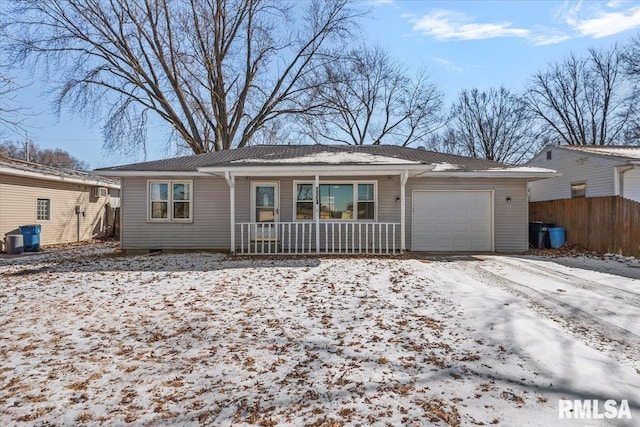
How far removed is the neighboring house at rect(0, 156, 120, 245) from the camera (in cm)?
1220

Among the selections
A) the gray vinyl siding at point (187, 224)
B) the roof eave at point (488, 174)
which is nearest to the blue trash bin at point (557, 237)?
the roof eave at point (488, 174)

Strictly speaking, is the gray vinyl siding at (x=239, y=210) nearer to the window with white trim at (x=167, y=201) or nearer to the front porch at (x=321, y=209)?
the front porch at (x=321, y=209)

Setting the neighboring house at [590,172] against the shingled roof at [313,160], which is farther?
the neighboring house at [590,172]

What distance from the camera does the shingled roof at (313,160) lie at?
9.29 metres

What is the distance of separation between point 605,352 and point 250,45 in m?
22.5

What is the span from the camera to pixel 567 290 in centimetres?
572

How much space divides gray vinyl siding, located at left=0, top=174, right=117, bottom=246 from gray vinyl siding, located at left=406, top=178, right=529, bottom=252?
13.4 metres

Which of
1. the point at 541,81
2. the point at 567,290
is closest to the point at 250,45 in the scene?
the point at 567,290

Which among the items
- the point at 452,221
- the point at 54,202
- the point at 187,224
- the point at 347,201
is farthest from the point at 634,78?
the point at 54,202

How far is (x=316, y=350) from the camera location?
11.8 ft

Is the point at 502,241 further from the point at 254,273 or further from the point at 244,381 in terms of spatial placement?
the point at 244,381

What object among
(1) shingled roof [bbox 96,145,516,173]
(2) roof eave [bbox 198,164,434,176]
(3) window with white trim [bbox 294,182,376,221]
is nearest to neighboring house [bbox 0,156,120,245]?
(1) shingled roof [bbox 96,145,516,173]

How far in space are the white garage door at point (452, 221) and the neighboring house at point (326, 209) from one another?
0.10ft

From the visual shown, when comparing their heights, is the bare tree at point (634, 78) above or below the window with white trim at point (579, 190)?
above
